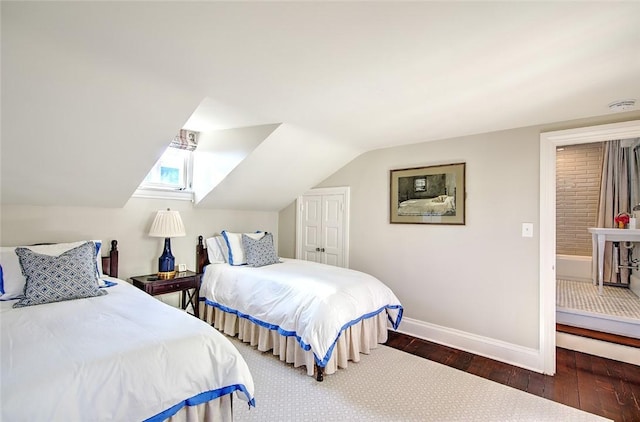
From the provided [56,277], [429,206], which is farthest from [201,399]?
[429,206]

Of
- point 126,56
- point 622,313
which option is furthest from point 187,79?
point 622,313

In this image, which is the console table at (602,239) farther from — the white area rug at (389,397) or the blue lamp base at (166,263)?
the blue lamp base at (166,263)

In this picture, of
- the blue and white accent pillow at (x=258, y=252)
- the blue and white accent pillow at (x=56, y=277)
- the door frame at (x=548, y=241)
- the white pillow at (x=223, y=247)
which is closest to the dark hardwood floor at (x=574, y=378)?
the door frame at (x=548, y=241)

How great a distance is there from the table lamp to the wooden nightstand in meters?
0.10

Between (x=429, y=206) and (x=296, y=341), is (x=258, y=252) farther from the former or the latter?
(x=429, y=206)

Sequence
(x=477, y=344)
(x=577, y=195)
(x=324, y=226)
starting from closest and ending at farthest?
1. (x=477, y=344)
2. (x=324, y=226)
3. (x=577, y=195)

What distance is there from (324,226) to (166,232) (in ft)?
6.42

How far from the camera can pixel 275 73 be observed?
1.85 metres

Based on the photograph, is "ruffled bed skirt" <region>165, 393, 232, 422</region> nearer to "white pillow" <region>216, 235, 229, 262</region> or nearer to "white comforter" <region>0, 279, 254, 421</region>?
"white comforter" <region>0, 279, 254, 421</region>

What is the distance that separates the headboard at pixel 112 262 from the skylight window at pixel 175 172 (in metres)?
0.61

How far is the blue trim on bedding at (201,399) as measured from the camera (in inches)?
54.6

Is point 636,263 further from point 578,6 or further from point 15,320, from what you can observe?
point 15,320

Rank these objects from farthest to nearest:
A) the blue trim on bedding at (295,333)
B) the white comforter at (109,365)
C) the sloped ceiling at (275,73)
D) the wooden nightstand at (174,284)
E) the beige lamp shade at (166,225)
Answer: the beige lamp shade at (166,225) < the wooden nightstand at (174,284) < the blue trim on bedding at (295,333) < the sloped ceiling at (275,73) < the white comforter at (109,365)

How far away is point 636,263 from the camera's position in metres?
4.29
